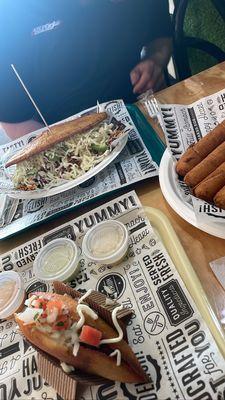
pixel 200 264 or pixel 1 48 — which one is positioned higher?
pixel 1 48

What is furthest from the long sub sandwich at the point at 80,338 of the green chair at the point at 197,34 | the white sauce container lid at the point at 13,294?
the green chair at the point at 197,34

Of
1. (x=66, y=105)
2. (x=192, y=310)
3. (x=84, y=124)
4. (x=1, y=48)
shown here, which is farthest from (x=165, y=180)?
(x=1, y=48)

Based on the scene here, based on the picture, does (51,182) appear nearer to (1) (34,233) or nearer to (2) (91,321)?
(1) (34,233)

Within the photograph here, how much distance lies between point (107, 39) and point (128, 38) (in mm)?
123

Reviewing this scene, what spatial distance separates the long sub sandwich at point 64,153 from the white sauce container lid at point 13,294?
465 millimetres

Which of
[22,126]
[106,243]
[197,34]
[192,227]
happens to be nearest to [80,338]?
[106,243]

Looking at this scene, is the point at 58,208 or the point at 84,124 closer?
the point at 58,208

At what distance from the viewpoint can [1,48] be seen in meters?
2.11

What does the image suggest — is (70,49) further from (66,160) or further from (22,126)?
(66,160)

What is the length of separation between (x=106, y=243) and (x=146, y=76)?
1311 mm

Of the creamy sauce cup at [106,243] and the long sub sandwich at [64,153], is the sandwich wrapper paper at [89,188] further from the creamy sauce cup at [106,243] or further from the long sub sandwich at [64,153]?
the creamy sauce cup at [106,243]

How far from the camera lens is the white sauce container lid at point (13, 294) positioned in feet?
3.82

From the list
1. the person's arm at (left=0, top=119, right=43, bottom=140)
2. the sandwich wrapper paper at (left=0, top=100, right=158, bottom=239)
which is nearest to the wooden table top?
the sandwich wrapper paper at (left=0, top=100, right=158, bottom=239)

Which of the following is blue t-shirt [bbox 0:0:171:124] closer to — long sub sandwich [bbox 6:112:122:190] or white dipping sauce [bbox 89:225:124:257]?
long sub sandwich [bbox 6:112:122:190]
